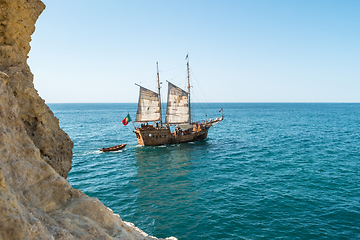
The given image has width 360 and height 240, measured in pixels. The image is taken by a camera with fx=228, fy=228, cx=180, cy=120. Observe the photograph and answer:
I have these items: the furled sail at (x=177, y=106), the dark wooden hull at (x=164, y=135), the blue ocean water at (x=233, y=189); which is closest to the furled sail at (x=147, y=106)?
the furled sail at (x=177, y=106)

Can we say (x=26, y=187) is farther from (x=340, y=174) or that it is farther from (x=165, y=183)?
(x=340, y=174)

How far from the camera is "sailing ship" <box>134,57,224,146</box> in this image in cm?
3953

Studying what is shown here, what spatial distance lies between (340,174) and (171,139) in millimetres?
25372

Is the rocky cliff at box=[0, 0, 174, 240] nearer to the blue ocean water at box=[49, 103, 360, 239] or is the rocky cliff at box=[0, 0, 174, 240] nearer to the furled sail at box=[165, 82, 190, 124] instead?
the blue ocean water at box=[49, 103, 360, 239]

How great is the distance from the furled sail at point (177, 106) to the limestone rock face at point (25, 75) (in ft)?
115

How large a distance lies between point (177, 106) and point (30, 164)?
38.1 meters

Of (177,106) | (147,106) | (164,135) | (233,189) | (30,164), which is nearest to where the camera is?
(30,164)

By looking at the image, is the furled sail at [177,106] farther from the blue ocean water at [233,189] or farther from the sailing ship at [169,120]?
the blue ocean water at [233,189]

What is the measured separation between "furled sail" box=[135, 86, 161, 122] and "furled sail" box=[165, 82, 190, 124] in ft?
A: 7.74

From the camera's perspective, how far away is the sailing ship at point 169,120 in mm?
39531

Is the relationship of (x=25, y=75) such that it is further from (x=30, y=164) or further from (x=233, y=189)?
(x=233, y=189)

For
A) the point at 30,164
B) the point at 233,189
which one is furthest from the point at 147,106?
the point at 30,164

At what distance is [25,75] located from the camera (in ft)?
23.6

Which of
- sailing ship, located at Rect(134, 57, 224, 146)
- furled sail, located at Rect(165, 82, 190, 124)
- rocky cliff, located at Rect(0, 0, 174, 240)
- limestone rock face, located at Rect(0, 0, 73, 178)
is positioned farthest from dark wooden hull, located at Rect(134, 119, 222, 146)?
limestone rock face, located at Rect(0, 0, 73, 178)
